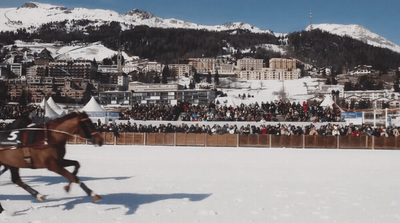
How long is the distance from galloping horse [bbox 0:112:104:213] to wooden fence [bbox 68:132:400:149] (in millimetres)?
17723

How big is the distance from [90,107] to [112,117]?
194cm

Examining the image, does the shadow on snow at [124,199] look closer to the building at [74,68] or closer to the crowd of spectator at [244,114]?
the crowd of spectator at [244,114]

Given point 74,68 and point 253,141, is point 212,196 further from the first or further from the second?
point 74,68

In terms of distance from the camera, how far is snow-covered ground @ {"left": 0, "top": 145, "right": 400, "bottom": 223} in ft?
21.5

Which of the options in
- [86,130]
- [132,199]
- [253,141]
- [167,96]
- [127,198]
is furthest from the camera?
[167,96]

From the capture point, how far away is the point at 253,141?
966 inches

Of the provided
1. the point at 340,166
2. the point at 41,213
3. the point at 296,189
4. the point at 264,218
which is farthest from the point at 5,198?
the point at 340,166

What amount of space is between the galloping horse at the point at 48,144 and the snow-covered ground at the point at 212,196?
694mm

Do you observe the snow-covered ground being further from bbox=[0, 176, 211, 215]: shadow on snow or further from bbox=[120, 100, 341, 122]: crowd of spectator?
bbox=[120, 100, 341, 122]: crowd of spectator

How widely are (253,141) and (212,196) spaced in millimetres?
16786

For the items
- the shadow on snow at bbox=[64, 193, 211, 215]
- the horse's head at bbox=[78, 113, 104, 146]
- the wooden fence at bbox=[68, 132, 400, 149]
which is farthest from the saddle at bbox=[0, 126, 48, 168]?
the wooden fence at bbox=[68, 132, 400, 149]

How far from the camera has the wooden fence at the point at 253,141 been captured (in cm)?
2375

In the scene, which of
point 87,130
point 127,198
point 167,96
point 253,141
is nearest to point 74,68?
point 167,96

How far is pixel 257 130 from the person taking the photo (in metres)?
26.2
